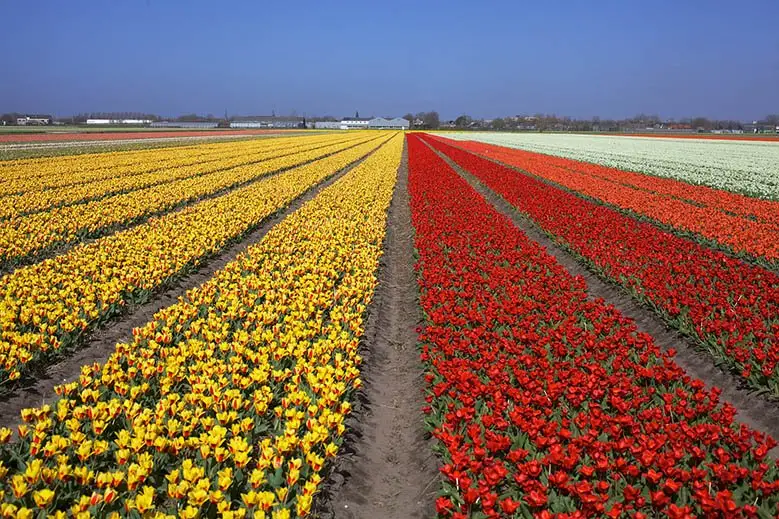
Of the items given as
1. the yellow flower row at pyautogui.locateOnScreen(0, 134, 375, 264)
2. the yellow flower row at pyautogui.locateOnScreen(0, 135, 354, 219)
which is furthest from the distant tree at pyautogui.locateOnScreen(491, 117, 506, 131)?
the yellow flower row at pyautogui.locateOnScreen(0, 134, 375, 264)

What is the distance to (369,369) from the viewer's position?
24.3ft

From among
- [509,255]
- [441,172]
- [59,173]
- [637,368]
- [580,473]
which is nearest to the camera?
[580,473]

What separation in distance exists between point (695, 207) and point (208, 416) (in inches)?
702

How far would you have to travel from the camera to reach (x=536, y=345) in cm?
666

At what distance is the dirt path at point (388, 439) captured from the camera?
477cm

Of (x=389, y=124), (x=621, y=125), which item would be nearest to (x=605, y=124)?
(x=621, y=125)

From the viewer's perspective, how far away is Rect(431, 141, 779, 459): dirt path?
6.26 m

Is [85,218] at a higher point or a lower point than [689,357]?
higher

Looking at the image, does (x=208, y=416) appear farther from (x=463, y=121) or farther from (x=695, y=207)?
(x=463, y=121)

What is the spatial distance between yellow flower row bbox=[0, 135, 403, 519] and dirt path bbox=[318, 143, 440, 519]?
1.11 ft

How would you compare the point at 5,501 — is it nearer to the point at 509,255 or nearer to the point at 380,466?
the point at 380,466

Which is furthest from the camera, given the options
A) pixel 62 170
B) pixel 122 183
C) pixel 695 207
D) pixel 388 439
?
pixel 62 170

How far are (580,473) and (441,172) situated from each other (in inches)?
944

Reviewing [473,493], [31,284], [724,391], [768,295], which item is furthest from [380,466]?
[768,295]
